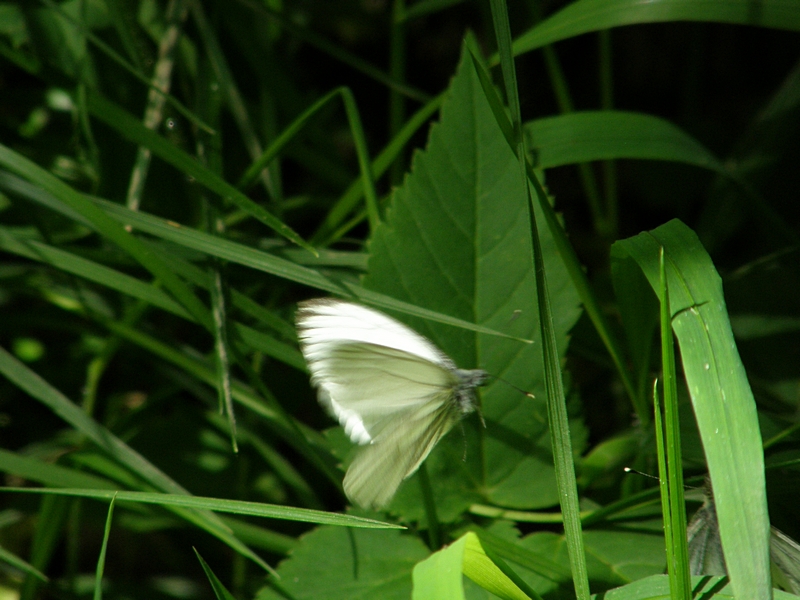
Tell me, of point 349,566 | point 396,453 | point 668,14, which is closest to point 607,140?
point 668,14

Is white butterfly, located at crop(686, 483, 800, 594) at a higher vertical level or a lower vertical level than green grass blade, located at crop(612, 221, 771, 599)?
lower

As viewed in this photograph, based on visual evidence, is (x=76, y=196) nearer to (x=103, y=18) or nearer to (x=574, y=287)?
(x=103, y=18)

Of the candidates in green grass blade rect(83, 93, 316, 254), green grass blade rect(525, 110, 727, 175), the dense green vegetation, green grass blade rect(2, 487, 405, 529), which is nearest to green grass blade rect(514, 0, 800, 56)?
the dense green vegetation

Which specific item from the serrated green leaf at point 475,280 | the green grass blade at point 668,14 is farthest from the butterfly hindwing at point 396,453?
the green grass blade at point 668,14

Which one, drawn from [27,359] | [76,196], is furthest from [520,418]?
[27,359]

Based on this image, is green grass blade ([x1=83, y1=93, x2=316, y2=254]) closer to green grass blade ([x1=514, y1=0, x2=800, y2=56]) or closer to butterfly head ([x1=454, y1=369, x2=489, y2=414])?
butterfly head ([x1=454, y1=369, x2=489, y2=414])

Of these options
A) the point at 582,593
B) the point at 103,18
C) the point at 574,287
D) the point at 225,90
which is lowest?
the point at 582,593

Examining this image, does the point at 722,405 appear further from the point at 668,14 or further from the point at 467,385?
the point at 668,14

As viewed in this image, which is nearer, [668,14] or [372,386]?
[372,386]
